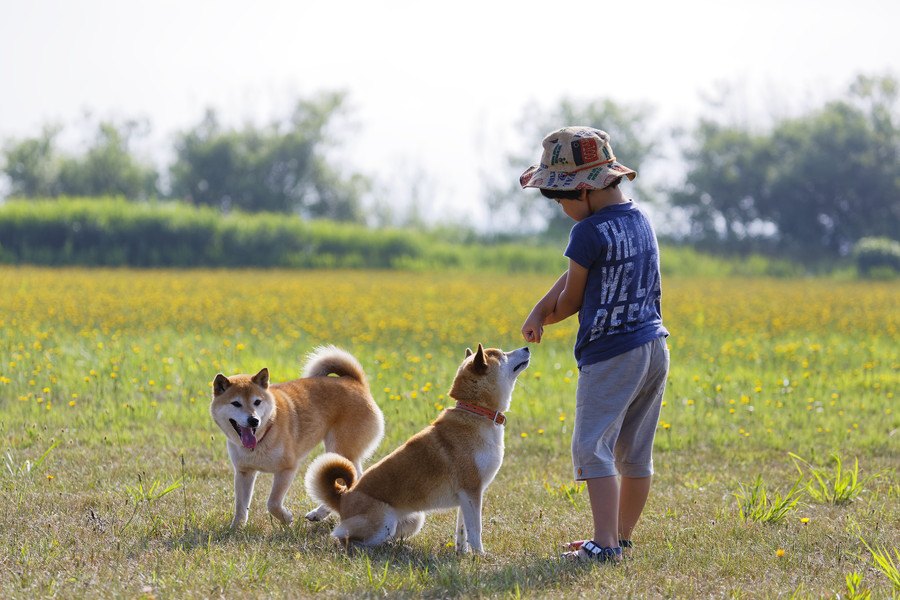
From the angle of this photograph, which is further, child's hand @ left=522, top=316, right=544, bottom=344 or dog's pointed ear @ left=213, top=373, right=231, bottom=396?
dog's pointed ear @ left=213, top=373, right=231, bottom=396

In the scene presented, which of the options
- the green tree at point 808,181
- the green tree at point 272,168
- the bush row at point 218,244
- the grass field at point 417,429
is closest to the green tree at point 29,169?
the green tree at point 272,168

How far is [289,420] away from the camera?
5805 millimetres

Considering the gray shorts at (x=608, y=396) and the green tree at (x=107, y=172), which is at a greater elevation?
the green tree at (x=107, y=172)

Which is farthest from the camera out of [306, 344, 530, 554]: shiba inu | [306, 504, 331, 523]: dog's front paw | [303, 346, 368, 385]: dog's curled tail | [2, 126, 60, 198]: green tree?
[2, 126, 60, 198]: green tree

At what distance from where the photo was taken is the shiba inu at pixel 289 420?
551 cm

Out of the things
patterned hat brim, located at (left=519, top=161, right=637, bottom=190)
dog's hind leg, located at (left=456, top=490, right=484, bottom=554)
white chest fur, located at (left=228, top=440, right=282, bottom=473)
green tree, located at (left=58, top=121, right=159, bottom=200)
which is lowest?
dog's hind leg, located at (left=456, top=490, right=484, bottom=554)

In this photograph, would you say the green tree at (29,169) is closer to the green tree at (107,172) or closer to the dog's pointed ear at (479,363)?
the green tree at (107,172)

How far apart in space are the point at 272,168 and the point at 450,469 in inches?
2217

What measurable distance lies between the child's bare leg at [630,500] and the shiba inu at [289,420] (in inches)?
61.2

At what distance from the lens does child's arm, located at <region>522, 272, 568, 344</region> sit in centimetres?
486

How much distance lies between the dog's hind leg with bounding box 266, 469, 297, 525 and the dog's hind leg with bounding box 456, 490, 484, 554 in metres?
1.21

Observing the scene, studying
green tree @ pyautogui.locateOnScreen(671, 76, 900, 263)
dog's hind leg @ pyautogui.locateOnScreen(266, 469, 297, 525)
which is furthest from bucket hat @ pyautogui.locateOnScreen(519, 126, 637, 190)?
green tree @ pyautogui.locateOnScreen(671, 76, 900, 263)

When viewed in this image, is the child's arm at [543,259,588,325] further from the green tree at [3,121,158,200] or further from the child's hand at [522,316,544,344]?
the green tree at [3,121,158,200]

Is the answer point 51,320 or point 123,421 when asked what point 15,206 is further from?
Result: point 123,421
